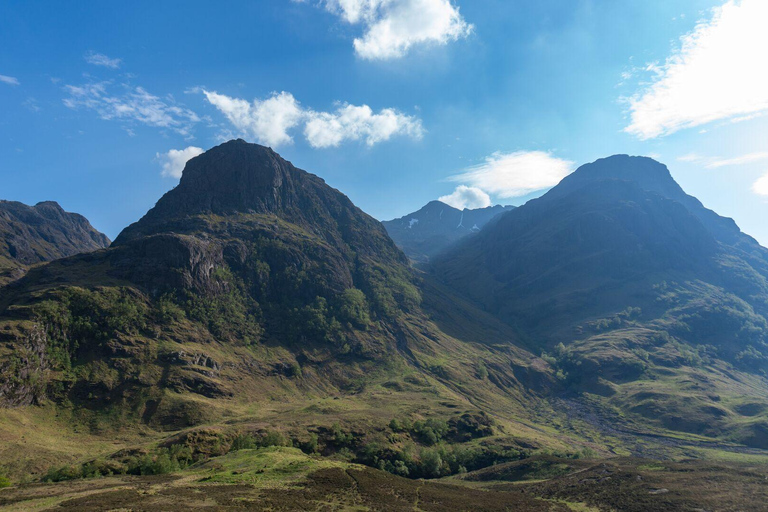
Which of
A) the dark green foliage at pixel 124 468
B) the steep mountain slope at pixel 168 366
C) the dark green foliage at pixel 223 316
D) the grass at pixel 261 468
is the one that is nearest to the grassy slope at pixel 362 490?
the grass at pixel 261 468

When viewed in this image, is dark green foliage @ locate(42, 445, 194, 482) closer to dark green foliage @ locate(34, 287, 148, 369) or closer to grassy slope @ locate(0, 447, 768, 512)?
grassy slope @ locate(0, 447, 768, 512)

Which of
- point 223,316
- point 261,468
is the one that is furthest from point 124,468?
point 223,316

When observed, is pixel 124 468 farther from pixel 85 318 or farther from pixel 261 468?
pixel 85 318

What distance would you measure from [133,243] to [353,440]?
142 metres

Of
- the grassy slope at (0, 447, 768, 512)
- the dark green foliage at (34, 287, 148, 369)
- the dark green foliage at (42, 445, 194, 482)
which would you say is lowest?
the dark green foliage at (42, 445, 194, 482)

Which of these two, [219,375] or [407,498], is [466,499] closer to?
[407,498]

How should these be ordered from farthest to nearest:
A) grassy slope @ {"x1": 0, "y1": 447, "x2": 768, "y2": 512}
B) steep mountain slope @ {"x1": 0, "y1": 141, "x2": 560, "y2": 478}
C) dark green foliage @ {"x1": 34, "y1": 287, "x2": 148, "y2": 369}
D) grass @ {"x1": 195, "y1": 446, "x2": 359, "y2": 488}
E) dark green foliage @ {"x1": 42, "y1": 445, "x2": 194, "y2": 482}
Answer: dark green foliage @ {"x1": 34, "y1": 287, "x2": 148, "y2": 369}, steep mountain slope @ {"x1": 0, "y1": 141, "x2": 560, "y2": 478}, dark green foliage @ {"x1": 42, "y1": 445, "x2": 194, "y2": 482}, grass @ {"x1": 195, "y1": 446, "x2": 359, "y2": 488}, grassy slope @ {"x1": 0, "y1": 447, "x2": 768, "y2": 512}

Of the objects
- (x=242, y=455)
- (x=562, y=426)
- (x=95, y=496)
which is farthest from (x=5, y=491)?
(x=562, y=426)

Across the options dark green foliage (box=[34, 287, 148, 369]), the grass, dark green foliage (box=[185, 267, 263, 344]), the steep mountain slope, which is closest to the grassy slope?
the grass

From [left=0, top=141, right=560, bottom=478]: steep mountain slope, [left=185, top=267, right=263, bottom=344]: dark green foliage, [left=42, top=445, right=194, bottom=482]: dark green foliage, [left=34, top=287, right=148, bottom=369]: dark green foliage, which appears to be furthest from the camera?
[left=185, top=267, right=263, bottom=344]: dark green foliage

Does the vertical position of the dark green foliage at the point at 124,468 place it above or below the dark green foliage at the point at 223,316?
below

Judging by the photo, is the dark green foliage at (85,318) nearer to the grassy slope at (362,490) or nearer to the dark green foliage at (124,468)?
the dark green foliage at (124,468)

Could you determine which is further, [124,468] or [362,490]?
[124,468]

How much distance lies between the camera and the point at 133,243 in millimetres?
183875
